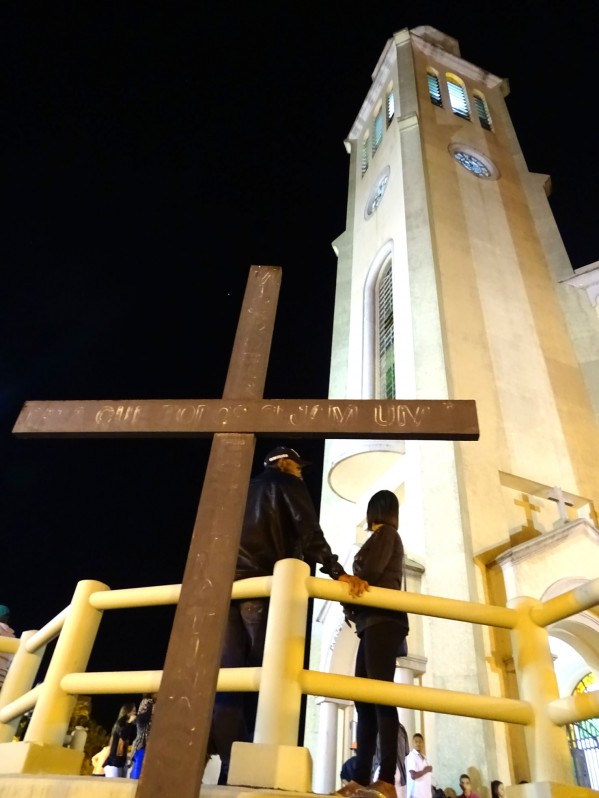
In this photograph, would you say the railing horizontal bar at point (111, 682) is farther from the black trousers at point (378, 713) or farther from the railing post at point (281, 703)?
the black trousers at point (378, 713)

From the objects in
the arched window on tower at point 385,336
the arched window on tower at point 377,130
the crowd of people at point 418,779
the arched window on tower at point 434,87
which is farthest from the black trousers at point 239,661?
the arched window on tower at point 377,130

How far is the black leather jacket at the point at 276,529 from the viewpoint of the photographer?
3.63m

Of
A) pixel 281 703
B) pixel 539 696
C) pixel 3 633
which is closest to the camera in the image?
pixel 281 703

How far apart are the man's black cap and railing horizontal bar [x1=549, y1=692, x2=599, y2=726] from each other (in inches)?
82.3

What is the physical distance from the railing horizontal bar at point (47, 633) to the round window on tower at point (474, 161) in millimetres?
17757

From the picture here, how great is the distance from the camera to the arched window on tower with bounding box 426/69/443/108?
2069 centimetres

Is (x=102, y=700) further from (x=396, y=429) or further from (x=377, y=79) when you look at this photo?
(x=396, y=429)

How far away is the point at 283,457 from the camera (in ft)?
13.6

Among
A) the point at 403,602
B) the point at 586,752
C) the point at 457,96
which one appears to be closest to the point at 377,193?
the point at 457,96

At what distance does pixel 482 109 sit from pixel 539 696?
23432mm

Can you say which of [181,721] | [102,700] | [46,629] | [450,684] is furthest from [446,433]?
[102,700]

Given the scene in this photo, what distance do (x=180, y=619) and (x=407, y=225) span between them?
14318mm

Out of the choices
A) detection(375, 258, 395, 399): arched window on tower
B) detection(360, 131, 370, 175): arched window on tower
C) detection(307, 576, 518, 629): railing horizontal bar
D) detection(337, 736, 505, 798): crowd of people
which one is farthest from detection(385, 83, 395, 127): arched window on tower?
detection(307, 576, 518, 629): railing horizontal bar

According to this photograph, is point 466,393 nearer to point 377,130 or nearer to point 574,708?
point 574,708
